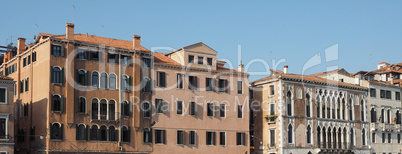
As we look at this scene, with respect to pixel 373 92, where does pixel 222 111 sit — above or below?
below

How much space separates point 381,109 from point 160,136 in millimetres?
31494

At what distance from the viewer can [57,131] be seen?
48.4 meters

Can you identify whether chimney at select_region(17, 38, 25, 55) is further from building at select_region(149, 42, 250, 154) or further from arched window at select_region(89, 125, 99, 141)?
building at select_region(149, 42, 250, 154)

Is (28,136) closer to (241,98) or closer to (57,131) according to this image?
(57,131)

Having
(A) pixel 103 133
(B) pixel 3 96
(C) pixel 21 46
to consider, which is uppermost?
(C) pixel 21 46

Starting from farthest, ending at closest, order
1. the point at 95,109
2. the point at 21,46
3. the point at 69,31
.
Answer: the point at 21,46
the point at 95,109
the point at 69,31

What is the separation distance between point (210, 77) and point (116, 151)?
12287 mm

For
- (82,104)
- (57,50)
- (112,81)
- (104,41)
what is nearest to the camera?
(57,50)

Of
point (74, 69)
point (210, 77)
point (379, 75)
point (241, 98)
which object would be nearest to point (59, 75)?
point (74, 69)

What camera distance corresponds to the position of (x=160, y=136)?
54.1m

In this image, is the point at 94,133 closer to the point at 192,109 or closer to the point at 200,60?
the point at 192,109

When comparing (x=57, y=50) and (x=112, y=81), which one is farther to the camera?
(x=112, y=81)

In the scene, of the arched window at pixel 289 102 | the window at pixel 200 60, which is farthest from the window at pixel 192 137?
the arched window at pixel 289 102

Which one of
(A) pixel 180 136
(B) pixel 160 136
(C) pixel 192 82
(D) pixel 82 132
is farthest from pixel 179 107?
(D) pixel 82 132
